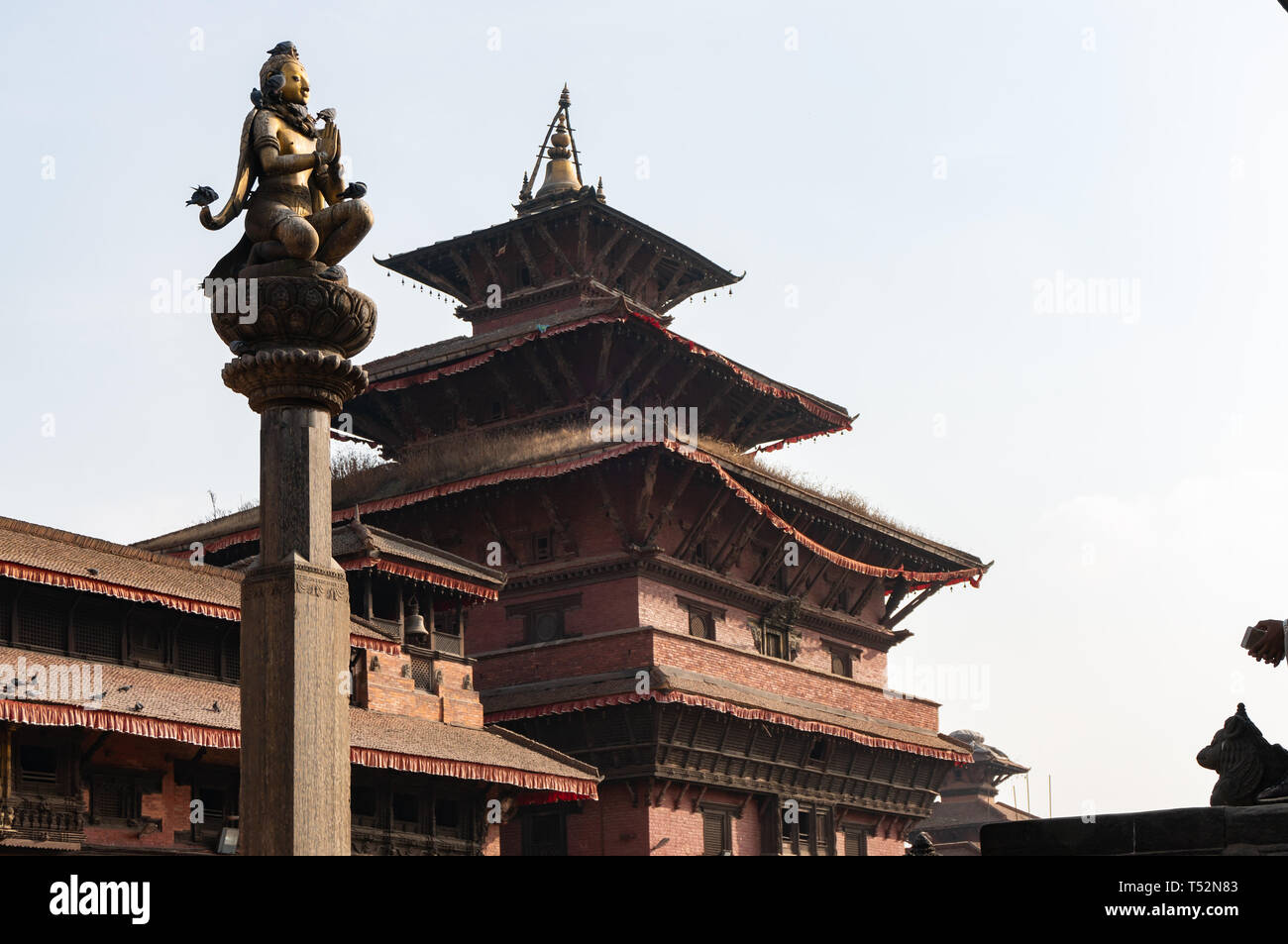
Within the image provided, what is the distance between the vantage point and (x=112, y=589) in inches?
882

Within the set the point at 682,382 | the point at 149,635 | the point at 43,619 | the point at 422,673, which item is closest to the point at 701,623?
the point at 682,382

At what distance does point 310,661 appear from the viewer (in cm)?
900

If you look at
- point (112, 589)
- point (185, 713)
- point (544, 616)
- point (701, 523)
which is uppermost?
point (701, 523)

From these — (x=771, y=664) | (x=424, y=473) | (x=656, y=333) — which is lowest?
(x=771, y=664)

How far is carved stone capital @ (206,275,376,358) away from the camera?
9.42 meters

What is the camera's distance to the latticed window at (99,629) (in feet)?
75.6

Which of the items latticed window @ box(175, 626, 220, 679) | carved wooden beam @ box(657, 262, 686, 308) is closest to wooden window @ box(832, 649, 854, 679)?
carved wooden beam @ box(657, 262, 686, 308)

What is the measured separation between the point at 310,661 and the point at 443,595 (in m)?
21.0

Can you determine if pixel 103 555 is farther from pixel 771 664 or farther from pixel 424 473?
pixel 771 664

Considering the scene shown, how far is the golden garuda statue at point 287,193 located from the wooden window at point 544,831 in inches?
897

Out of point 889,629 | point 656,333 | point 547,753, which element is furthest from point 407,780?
point 889,629

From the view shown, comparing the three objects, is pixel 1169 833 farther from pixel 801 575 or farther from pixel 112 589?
pixel 801 575

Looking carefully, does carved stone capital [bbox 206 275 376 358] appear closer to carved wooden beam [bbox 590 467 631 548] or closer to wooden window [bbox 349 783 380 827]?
wooden window [bbox 349 783 380 827]

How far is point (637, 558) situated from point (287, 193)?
74.1 feet
